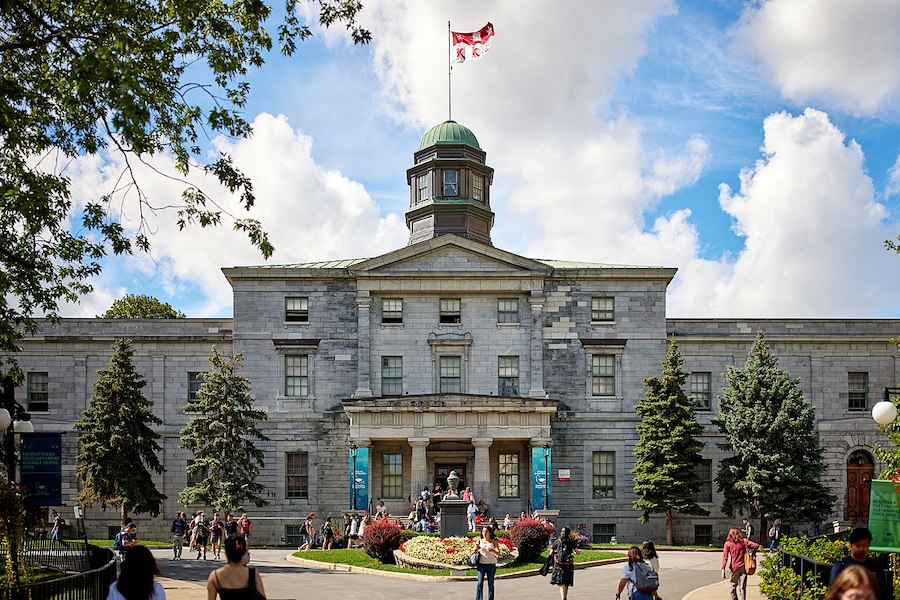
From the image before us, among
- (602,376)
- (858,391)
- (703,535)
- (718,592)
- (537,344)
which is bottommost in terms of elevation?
(703,535)

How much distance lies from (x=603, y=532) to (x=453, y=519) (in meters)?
16.1

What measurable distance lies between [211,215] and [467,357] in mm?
32066

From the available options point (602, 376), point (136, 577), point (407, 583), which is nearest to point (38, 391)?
point (602, 376)

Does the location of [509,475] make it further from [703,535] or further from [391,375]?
[703,535]

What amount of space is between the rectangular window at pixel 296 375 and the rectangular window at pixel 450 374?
652 centimetres

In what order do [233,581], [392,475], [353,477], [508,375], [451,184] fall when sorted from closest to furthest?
[233,581]
[353,477]
[392,475]
[508,375]
[451,184]

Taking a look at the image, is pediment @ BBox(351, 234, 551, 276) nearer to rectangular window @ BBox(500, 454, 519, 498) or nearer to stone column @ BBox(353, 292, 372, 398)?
stone column @ BBox(353, 292, 372, 398)

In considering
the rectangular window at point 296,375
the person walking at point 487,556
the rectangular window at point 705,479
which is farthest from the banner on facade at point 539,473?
the person walking at point 487,556

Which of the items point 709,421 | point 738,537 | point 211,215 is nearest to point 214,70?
point 211,215

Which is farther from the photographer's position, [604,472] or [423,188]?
[423,188]

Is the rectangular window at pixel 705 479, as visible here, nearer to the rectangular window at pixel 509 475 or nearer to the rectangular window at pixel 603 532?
the rectangular window at pixel 603 532

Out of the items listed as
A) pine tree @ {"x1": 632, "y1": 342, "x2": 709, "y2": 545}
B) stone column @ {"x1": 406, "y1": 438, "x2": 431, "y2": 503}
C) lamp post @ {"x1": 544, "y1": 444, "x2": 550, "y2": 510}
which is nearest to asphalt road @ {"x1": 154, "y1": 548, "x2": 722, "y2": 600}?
pine tree @ {"x1": 632, "y1": 342, "x2": 709, "y2": 545}

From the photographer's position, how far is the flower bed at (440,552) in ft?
106

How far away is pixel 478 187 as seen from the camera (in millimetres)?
→ 58312
